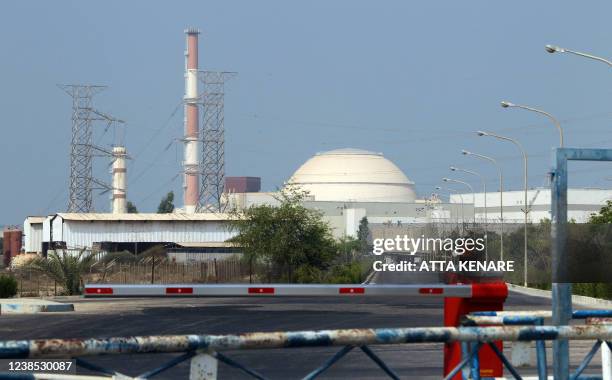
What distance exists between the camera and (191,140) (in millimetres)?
156625

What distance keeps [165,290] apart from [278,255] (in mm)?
42777

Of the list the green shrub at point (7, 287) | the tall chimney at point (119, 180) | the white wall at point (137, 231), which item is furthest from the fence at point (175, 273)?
the tall chimney at point (119, 180)

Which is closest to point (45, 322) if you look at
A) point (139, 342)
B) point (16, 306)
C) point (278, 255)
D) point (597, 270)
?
point (16, 306)

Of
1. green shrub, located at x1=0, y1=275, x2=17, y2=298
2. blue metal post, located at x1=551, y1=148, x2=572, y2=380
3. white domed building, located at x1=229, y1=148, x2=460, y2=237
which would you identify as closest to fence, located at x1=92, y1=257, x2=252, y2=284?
green shrub, located at x1=0, y1=275, x2=17, y2=298

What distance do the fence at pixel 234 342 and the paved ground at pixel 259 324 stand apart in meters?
7.00

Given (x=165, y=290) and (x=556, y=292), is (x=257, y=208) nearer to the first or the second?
(x=165, y=290)

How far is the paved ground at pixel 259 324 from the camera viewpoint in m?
14.7

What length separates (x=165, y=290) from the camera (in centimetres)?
1512

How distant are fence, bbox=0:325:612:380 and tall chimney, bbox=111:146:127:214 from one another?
142240 millimetres

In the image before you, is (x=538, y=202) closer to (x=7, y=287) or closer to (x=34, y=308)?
(x=7, y=287)

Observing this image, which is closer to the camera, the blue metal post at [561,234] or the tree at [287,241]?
the blue metal post at [561,234]

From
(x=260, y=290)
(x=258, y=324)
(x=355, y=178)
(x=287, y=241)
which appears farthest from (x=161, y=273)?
(x=355, y=178)

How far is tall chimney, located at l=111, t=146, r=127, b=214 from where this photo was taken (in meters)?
148

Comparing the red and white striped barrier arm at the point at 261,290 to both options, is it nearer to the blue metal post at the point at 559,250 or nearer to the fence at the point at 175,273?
the blue metal post at the point at 559,250
